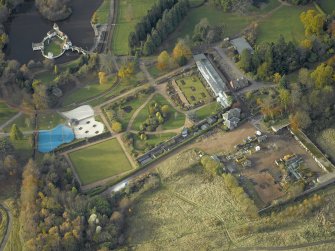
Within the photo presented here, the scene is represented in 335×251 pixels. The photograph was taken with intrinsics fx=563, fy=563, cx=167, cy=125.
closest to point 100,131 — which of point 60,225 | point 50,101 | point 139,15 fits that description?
point 50,101

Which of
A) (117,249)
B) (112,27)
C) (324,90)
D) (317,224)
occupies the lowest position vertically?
(317,224)

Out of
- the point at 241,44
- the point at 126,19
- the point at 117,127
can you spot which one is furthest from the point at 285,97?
the point at 126,19

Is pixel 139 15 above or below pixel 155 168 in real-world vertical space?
above

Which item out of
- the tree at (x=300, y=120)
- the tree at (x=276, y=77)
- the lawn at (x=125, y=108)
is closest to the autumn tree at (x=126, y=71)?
the lawn at (x=125, y=108)

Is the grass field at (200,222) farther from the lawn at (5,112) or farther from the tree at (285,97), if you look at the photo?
the lawn at (5,112)

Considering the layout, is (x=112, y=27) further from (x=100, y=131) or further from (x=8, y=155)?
(x=8, y=155)
